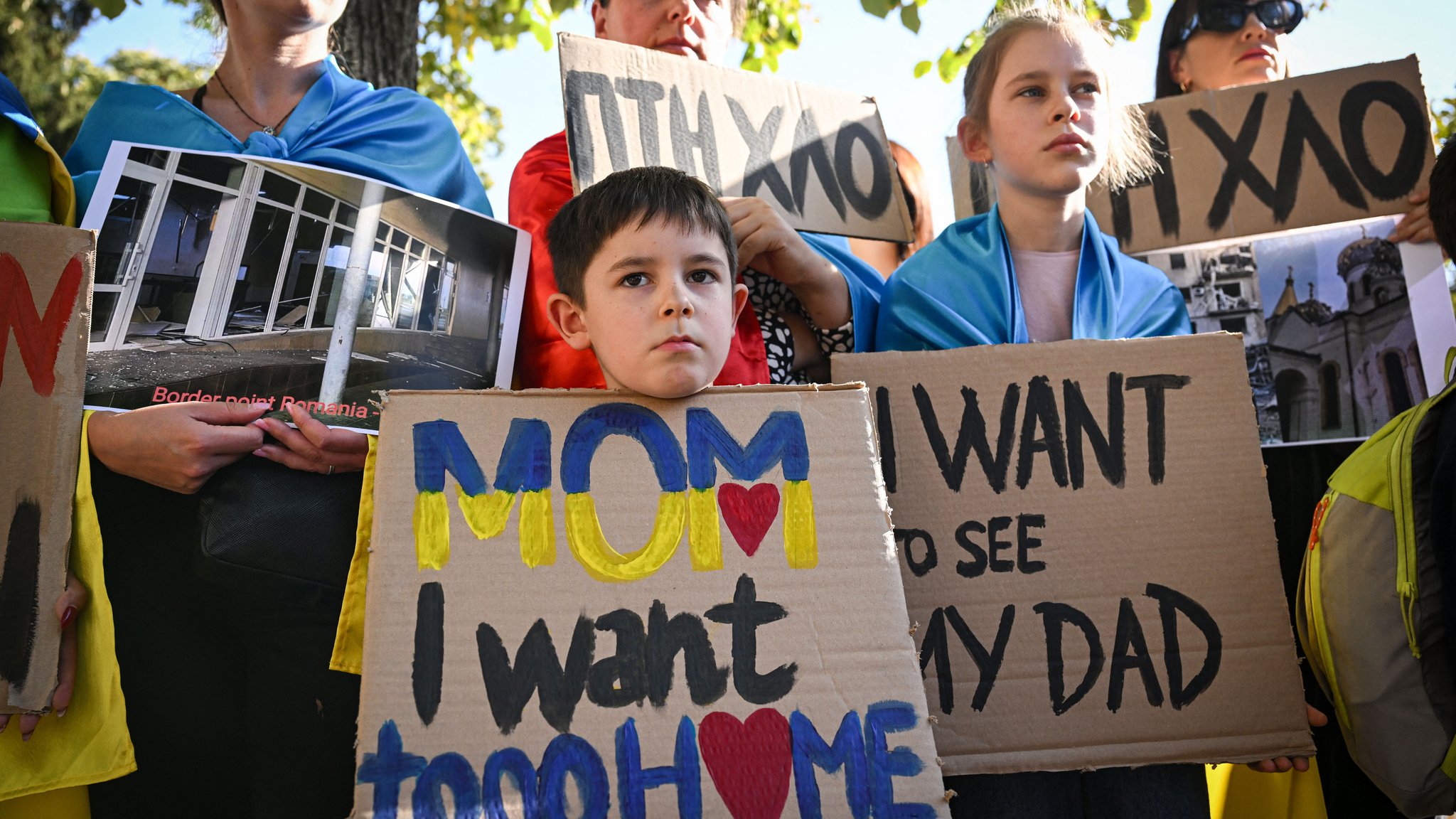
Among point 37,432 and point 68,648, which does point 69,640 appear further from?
point 37,432

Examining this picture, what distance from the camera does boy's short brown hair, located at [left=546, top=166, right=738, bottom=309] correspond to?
1.69 metres

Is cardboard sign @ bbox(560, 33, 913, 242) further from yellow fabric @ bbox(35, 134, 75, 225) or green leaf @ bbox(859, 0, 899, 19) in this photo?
green leaf @ bbox(859, 0, 899, 19)

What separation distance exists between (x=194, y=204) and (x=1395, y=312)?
7.68ft

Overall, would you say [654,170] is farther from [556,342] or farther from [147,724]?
[147,724]

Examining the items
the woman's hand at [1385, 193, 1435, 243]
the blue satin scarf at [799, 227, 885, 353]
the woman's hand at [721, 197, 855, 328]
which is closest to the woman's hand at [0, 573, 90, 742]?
the woman's hand at [721, 197, 855, 328]

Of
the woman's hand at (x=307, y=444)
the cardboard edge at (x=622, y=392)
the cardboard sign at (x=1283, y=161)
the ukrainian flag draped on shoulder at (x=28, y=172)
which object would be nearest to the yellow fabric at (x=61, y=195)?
the ukrainian flag draped on shoulder at (x=28, y=172)

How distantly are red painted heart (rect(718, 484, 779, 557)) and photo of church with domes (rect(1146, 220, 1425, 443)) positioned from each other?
1315 mm

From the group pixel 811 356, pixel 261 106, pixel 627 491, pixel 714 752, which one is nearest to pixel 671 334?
pixel 627 491

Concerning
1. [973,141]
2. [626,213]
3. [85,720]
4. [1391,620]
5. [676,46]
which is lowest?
[85,720]

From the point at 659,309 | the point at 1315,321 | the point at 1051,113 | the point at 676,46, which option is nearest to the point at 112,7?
the point at 676,46

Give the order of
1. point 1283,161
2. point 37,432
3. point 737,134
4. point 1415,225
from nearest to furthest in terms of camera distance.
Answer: point 37,432 → point 737,134 → point 1415,225 → point 1283,161

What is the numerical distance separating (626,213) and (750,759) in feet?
2.78

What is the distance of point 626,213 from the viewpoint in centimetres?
169

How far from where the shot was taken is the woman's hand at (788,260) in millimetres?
1933
